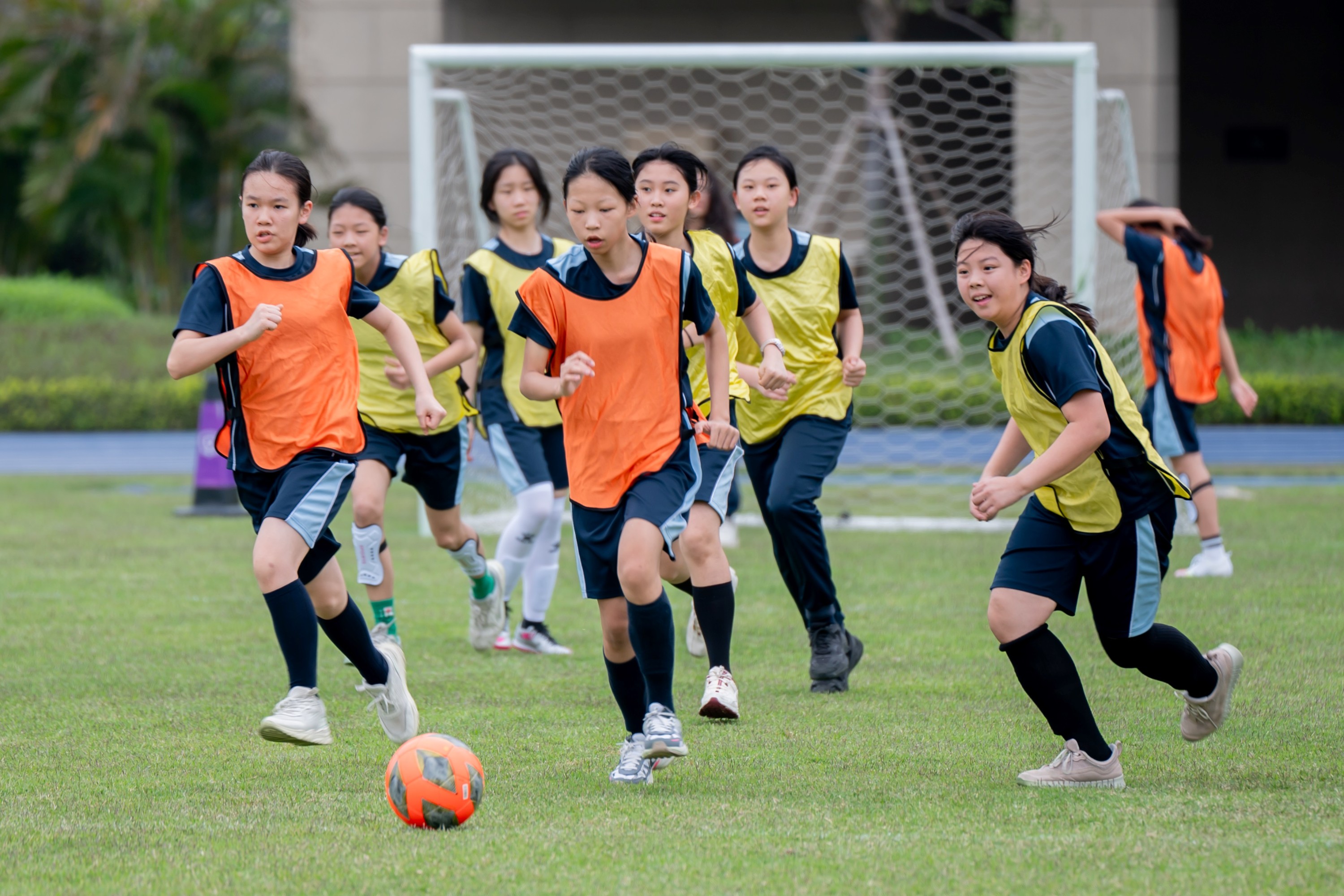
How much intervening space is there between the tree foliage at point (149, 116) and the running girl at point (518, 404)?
572 inches

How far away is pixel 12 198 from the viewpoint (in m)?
23.3

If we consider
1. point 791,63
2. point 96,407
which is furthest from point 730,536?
point 96,407

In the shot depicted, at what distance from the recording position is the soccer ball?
153 inches

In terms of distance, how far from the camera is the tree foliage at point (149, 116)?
20531mm

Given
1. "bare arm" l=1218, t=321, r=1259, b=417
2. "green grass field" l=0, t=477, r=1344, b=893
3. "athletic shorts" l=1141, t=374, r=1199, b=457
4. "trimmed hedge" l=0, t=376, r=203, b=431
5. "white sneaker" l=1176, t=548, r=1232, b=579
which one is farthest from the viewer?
"trimmed hedge" l=0, t=376, r=203, b=431

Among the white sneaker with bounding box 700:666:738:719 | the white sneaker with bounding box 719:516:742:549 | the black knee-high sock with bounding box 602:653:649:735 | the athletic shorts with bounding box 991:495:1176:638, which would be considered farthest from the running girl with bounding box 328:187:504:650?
the white sneaker with bounding box 719:516:742:549

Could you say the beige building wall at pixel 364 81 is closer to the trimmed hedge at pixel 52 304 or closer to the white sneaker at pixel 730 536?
the trimmed hedge at pixel 52 304

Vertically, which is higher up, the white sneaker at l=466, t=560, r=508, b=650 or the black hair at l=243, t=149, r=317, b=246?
the black hair at l=243, t=149, r=317, b=246

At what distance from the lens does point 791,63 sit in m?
10.4

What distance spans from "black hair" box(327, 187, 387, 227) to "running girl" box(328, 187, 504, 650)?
1 cm

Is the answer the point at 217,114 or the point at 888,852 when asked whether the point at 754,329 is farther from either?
the point at 217,114

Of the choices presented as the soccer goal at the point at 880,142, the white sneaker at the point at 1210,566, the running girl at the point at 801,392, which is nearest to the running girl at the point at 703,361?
the running girl at the point at 801,392

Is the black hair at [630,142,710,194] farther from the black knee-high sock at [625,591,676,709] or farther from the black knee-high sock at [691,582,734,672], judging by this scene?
the black knee-high sock at [625,591,676,709]

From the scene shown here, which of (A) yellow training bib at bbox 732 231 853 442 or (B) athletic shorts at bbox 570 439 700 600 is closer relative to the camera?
(B) athletic shorts at bbox 570 439 700 600
